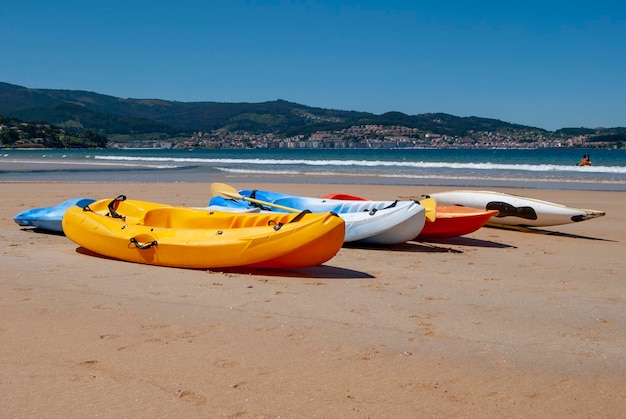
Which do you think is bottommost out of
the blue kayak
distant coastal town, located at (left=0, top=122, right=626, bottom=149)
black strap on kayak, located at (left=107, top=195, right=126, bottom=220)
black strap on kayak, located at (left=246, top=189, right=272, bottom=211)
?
distant coastal town, located at (left=0, top=122, right=626, bottom=149)

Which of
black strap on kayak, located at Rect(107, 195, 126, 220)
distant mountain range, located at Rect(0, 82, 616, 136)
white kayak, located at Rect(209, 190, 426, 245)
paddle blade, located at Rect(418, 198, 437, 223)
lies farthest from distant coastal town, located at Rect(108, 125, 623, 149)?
black strap on kayak, located at Rect(107, 195, 126, 220)

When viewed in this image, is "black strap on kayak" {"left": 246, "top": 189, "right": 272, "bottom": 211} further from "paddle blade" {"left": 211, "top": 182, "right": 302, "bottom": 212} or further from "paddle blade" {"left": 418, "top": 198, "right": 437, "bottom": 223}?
"paddle blade" {"left": 418, "top": 198, "right": 437, "bottom": 223}

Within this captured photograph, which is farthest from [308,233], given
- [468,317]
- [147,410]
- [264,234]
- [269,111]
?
[269,111]

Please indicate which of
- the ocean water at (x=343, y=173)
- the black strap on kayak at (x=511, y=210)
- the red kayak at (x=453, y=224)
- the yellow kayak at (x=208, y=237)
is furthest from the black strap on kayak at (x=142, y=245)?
the ocean water at (x=343, y=173)

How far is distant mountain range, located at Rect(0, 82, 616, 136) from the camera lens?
12975 cm

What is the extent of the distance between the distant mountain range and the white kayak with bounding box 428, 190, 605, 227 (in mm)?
111401

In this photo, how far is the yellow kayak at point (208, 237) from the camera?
6.09 m

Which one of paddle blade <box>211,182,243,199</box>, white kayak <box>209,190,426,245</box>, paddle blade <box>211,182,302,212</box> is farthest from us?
paddle blade <box>211,182,243,199</box>

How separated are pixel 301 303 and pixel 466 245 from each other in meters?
4.25

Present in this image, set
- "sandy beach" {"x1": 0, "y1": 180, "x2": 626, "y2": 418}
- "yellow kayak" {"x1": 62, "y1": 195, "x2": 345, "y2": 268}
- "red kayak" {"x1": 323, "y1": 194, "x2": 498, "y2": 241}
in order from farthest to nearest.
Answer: "red kayak" {"x1": 323, "y1": 194, "x2": 498, "y2": 241}, "yellow kayak" {"x1": 62, "y1": 195, "x2": 345, "y2": 268}, "sandy beach" {"x1": 0, "y1": 180, "x2": 626, "y2": 418}

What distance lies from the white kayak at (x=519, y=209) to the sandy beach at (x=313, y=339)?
228cm

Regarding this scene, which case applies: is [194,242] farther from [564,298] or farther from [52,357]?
[564,298]

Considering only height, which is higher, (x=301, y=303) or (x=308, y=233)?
(x=308, y=233)

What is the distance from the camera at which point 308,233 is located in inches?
237
